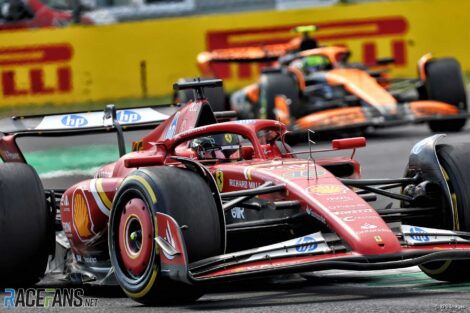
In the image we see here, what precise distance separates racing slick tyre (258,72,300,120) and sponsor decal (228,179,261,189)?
10022 mm

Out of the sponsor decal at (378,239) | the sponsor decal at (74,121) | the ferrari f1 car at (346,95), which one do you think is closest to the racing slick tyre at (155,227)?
the sponsor decal at (378,239)

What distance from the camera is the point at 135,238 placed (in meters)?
7.80

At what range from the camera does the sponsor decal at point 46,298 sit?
7938 millimetres

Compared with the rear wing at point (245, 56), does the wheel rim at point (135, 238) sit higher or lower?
higher

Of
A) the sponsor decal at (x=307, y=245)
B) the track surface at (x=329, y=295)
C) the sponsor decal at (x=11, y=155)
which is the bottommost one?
the track surface at (x=329, y=295)

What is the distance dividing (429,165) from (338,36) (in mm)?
17320

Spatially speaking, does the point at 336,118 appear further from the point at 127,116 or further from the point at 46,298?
the point at 46,298

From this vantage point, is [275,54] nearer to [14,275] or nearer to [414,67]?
[414,67]

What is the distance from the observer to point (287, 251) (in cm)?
732

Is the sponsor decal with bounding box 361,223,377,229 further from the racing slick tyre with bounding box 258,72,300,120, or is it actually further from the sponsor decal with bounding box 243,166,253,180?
the racing slick tyre with bounding box 258,72,300,120

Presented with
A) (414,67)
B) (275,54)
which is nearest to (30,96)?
(275,54)

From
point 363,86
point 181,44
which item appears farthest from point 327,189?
point 181,44

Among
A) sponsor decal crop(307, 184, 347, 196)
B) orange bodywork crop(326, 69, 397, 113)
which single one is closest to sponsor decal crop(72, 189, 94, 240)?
sponsor decal crop(307, 184, 347, 196)

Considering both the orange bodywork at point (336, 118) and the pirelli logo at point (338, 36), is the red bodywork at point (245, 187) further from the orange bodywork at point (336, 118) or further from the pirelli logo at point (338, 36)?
the pirelli logo at point (338, 36)
